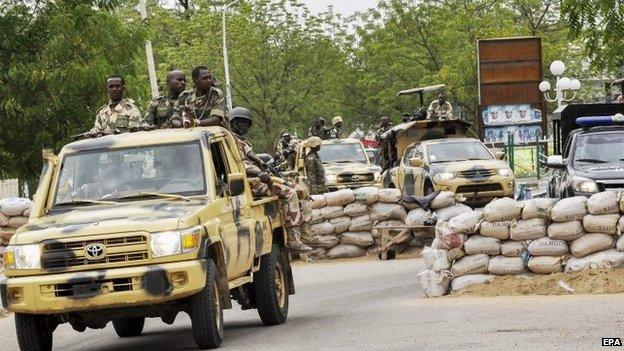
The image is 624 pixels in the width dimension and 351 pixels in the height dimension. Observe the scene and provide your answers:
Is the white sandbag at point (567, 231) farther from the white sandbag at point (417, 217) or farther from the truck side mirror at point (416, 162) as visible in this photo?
the truck side mirror at point (416, 162)

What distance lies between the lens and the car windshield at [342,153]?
1476 inches

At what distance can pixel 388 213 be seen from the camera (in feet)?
82.6

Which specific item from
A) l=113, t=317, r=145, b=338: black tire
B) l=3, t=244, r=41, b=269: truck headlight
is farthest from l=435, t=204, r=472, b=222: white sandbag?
l=3, t=244, r=41, b=269: truck headlight

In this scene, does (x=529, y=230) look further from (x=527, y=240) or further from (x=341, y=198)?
(x=341, y=198)

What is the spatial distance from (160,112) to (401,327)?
373 cm

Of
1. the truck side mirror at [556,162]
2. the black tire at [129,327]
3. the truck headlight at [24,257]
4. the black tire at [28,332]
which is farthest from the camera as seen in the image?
the truck side mirror at [556,162]

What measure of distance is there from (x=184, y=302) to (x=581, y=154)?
11463 mm

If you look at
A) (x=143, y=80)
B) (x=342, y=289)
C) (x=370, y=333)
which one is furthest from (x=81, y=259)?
(x=143, y=80)

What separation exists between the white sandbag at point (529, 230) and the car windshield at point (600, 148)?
4.91 m

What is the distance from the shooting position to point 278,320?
14.7m

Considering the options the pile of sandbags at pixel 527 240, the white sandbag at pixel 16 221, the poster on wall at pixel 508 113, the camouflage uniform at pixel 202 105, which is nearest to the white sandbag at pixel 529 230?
the pile of sandbags at pixel 527 240

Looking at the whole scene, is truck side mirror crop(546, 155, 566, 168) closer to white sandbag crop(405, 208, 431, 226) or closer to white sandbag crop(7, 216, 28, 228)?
white sandbag crop(405, 208, 431, 226)

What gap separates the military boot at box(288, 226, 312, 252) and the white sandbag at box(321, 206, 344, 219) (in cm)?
938

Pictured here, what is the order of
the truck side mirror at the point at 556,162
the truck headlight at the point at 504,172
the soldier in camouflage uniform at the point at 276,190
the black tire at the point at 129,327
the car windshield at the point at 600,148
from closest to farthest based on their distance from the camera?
1. the black tire at the point at 129,327
2. the soldier in camouflage uniform at the point at 276,190
3. the truck side mirror at the point at 556,162
4. the car windshield at the point at 600,148
5. the truck headlight at the point at 504,172
